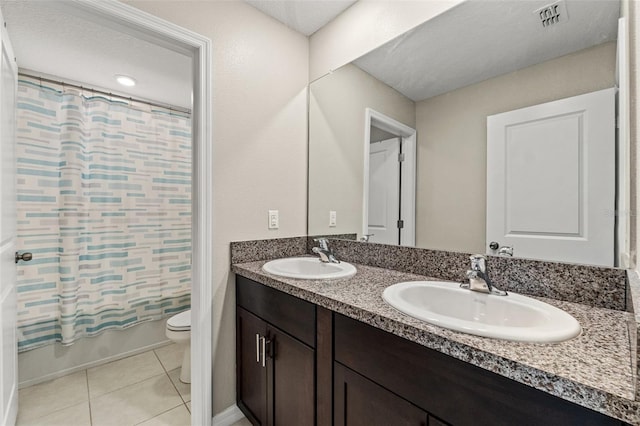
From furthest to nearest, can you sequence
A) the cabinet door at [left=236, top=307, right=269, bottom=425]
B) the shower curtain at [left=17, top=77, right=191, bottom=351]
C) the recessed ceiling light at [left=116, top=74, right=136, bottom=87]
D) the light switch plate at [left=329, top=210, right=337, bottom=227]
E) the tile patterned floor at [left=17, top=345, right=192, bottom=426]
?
the recessed ceiling light at [left=116, top=74, right=136, bottom=87]
the shower curtain at [left=17, top=77, right=191, bottom=351]
the light switch plate at [left=329, top=210, right=337, bottom=227]
the tile patterned floor at [left=17, top=345, right=192, bottom=426]
the cabinet door at [left=236, top=307, right=269, bottom=425]

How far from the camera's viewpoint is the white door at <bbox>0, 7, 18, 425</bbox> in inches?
49.4

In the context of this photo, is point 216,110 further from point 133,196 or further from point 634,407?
point 634,407

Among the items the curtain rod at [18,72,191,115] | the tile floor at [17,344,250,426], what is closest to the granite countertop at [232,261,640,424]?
the tile floor at [17,344,250,426]

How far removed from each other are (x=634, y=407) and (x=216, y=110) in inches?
68.2

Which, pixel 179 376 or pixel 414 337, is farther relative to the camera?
pixel 179 376

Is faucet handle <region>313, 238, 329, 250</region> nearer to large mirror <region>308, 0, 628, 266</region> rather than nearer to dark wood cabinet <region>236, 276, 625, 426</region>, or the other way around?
large mirror <region>308, 0, 628, 266</region>

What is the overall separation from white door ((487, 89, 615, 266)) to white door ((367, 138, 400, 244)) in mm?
450

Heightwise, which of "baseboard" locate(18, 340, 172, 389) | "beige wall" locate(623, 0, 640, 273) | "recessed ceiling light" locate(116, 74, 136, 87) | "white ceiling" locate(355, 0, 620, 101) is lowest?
"baseboard" locate(18, 340, 172, 389)

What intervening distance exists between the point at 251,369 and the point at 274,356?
27 centimetres

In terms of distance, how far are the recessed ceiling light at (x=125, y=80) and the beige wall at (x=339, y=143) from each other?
4.55ft

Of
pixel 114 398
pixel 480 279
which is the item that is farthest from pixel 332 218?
pixel 114 398

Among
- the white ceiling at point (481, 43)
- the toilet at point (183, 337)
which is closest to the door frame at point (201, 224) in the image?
the toilet at point (183, 337)

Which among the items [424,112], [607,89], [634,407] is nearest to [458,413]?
[634,407]

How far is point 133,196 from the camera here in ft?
7.86
